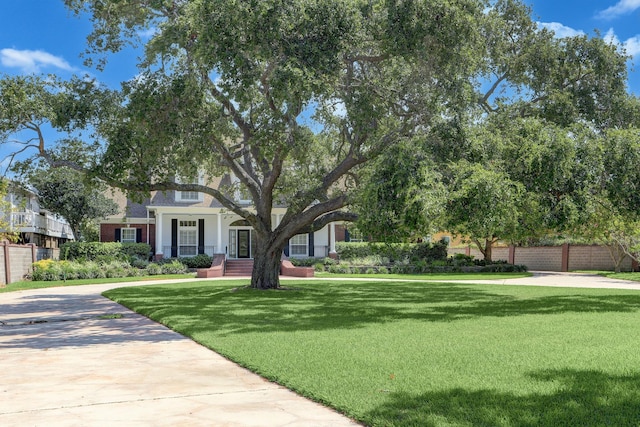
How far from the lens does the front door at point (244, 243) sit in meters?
39.2

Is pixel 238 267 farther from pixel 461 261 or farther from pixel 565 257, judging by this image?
pixel 565 257

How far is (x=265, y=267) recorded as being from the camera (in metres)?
21.1

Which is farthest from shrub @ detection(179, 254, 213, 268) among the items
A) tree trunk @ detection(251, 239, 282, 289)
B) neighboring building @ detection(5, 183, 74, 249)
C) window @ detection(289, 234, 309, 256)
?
tree trunk @ detection(251, 239, 282, 289)

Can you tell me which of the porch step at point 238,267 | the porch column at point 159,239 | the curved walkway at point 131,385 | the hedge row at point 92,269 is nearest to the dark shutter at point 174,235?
the porch column at point 159,239

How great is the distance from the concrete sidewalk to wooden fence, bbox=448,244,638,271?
3251 centimetres

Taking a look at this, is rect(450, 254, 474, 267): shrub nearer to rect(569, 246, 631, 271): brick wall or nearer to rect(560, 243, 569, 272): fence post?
rect(560, 243, 569, 272): fence post

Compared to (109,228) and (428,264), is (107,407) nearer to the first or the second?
(428,264)

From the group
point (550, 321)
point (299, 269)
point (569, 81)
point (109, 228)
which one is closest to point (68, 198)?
point (109, 228)

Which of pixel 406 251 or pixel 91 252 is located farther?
pixel 406 251

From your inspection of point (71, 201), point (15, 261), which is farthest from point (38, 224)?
point (15, 261)

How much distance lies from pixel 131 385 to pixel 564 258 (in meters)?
36.5

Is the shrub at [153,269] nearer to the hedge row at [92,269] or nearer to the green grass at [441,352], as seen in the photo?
the hedge row at [92,269]

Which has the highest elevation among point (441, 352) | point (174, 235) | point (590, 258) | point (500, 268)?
point (174, 235)

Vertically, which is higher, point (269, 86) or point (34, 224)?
point (269, 86)
